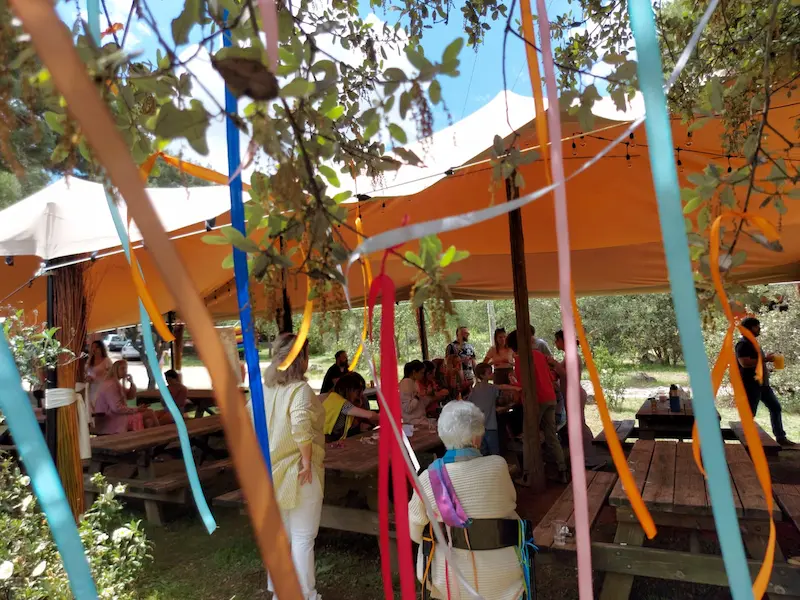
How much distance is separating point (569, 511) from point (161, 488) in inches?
122

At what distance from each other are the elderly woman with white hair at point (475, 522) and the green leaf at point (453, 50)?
1743 millimetres

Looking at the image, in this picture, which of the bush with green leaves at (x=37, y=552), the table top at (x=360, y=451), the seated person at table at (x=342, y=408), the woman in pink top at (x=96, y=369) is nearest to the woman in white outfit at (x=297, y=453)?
the table top at (x=360, y=451)

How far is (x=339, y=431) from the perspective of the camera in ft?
16.2

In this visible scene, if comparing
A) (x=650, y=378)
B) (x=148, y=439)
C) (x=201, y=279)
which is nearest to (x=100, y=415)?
(x=148, y=439)

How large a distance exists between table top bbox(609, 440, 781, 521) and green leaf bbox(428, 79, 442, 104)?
2.36 meters

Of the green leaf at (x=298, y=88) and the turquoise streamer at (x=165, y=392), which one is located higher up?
the green leaf at (x=298, y=88)

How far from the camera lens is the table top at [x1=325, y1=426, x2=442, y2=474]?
148 inches

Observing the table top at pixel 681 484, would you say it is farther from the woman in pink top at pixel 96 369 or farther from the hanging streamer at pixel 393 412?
the woman in pink top at pixel 96 369

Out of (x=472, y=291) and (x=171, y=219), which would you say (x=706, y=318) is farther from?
(x=472, y=291)

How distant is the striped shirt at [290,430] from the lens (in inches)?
122

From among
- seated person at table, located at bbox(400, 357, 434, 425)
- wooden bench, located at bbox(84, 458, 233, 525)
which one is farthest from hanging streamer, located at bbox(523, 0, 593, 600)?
seated person at table, located at bbox(400, 357, 434, 425)

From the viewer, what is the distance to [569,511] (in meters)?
3.12

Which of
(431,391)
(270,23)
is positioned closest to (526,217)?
(431,391)

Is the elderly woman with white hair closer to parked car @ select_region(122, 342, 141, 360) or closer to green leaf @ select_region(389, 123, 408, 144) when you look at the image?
green leaf @ select_region(389, 123, 408, 144)
